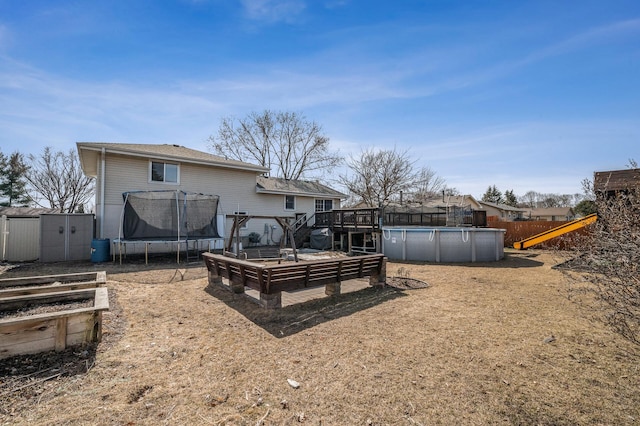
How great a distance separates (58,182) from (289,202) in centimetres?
2496

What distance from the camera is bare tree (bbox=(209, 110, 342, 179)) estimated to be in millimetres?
30094

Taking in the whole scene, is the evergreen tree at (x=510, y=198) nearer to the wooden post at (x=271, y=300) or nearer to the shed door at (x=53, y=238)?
the wooden post at (x=271, y=300)

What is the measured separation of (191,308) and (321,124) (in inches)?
1106

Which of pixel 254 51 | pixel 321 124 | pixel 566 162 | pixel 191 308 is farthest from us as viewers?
pixel 321 124

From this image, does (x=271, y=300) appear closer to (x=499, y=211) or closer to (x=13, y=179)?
(x=13, y=179)

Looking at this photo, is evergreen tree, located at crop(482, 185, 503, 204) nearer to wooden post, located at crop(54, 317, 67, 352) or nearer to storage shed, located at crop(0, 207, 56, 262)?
storage shed, located at crop(0, 207, 56, 262)

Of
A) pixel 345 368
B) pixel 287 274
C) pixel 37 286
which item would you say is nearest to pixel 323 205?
pixel 287 274

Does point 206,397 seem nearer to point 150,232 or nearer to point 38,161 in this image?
point 150,232

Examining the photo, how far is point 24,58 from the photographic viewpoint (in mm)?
8969

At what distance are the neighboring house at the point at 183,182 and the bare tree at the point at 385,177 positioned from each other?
27.9 feet

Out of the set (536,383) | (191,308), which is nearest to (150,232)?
(191,308)

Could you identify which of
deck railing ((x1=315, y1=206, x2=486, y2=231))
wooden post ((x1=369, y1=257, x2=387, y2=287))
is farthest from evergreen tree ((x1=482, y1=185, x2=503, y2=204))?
wooden post ((x1=369, y1=257, x2=387, y2=287))

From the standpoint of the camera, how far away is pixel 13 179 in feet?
84.8

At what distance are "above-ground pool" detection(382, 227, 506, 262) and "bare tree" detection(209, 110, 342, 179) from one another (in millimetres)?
19248
